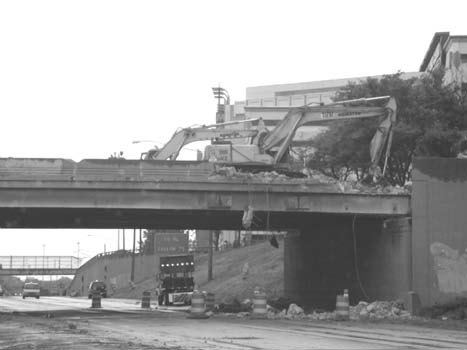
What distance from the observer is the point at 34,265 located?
445 ft

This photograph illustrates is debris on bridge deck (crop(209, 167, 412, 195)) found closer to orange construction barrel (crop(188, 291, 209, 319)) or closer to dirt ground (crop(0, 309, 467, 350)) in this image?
orange construction barrel (crop(188, 291, 209, 319))

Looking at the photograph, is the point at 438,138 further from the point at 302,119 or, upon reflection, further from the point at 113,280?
the point at 113,280

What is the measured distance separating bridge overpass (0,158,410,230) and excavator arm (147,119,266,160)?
492 cm

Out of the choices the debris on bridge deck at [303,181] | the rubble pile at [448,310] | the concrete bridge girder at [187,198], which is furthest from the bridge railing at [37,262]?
the rubble pile at [448,310]

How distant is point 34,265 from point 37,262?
78 centimetres

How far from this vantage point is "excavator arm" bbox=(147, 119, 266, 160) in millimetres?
40000

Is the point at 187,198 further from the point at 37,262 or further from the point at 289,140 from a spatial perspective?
the point at 37,262

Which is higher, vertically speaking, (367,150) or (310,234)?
(367,150)

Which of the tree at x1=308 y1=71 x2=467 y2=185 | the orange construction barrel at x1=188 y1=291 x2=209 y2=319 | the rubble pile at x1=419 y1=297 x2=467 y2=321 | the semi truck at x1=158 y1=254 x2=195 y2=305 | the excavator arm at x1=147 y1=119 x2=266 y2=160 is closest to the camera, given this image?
the rubble pile at x1=419 y1=297 x2=467 y2=321

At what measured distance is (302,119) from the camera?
1495 inches

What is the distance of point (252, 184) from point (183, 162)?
140 inches

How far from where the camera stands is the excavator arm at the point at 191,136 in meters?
40.0

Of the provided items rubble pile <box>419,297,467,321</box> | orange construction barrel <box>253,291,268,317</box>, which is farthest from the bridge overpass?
orange construction barrel <box>253,291,268,317</box>

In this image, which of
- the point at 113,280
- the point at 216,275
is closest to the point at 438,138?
the point at 216,275
